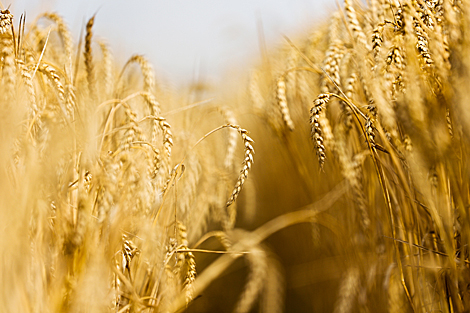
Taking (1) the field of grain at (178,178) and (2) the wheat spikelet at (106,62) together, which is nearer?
(1) the field of grain at (178,178)

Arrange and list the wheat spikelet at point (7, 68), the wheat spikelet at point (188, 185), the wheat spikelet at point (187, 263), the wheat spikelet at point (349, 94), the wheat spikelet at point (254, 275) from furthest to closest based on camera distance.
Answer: the wheat spikelet at point (254, 275) → the wheat spikelet at point (188, 185) → the wheat spikelet at point (349, 94) → the wheat spikelet at point (187, 263) → the wheat spikelet at point (7, 68)

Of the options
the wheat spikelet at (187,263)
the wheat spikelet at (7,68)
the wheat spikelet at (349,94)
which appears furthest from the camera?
the wheat spikelet at (349,94)

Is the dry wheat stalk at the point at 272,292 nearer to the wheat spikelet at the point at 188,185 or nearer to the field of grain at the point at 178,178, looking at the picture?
the field of grain at the point at 178,178

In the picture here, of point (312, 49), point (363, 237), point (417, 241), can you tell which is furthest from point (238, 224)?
point (417, 241)

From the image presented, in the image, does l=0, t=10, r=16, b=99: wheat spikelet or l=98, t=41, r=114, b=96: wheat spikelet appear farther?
l=98, t=41, r=114, b=96: wheat spikelet

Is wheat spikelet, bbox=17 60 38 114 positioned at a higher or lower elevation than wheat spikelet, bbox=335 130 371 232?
higher

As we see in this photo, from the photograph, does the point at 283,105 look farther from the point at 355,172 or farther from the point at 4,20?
the point at 4,20

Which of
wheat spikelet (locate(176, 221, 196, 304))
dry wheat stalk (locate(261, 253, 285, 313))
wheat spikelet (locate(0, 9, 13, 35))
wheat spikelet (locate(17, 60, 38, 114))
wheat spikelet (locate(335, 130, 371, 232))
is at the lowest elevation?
dry wheat stalk (locate(261, 253, 285, 313))

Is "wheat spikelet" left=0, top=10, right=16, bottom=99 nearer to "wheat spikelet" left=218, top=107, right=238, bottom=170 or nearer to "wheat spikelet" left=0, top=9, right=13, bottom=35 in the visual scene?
"wheat spikelet" left=0, top=9, right=13, bottom=35

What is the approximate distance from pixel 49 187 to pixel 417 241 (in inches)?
26.0

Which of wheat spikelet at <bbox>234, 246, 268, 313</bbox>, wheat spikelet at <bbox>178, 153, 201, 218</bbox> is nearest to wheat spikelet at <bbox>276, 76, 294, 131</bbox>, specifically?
wheat spikelet at <bbox>178, 153, 201, 218</bbox>

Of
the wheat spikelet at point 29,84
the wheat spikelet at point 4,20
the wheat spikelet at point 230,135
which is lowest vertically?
the wheat spikelet at point 230,135

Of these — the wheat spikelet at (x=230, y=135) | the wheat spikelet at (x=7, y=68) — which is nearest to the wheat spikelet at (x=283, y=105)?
the wheat spikelet at (x=230, y=135)

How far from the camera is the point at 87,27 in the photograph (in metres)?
0.74
